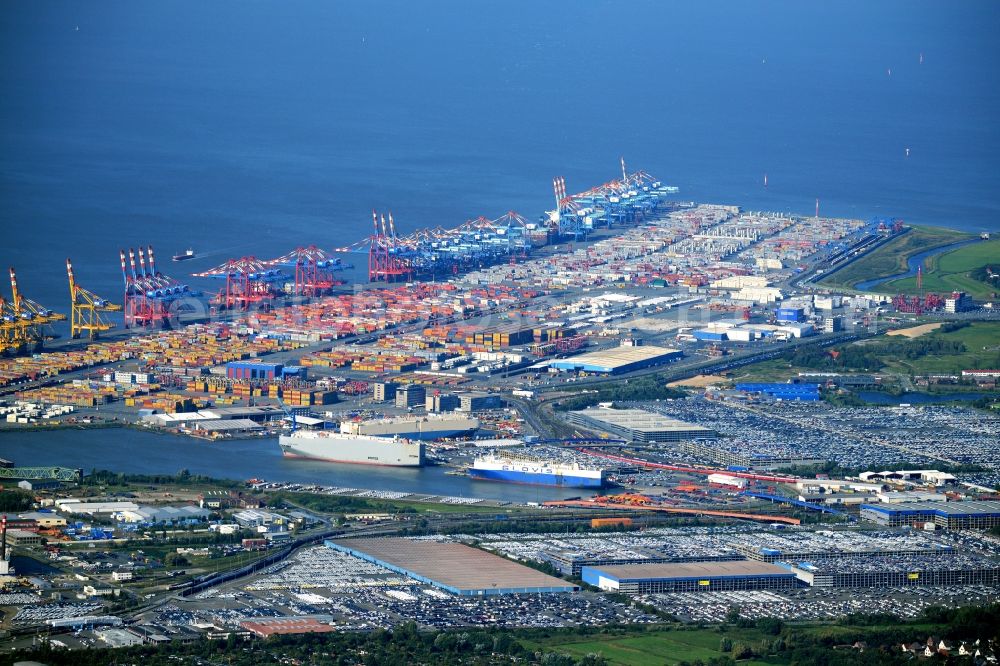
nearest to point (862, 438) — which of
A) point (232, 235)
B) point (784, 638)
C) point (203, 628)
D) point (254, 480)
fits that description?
point (254, 480)

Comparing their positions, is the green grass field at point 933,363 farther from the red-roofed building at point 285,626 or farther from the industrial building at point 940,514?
the red-roofed building at point 285,626

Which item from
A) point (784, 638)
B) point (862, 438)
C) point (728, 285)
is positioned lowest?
point (784, 638)

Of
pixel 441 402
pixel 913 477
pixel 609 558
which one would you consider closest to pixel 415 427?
pixel 441 402

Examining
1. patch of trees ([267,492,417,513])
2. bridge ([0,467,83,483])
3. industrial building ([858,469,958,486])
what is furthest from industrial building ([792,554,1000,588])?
bridge ([0,467,83,483])

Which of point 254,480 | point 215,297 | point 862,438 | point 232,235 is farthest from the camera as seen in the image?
point 232,235

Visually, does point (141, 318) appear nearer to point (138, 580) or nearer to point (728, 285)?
point (728, 285)
